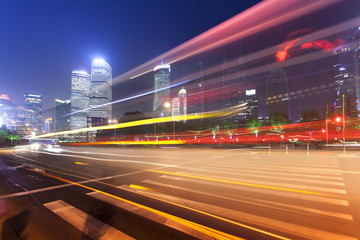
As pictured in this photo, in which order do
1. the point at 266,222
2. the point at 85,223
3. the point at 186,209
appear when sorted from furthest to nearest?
the point at 186,209 < the point at 85,223 < the point at 266,222

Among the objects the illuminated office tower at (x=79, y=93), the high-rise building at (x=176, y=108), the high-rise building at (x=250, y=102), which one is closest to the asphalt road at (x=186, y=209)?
the high-rise building at (x=176, y=108)

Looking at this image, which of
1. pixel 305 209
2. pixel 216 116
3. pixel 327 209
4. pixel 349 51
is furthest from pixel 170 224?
pixel 349 51

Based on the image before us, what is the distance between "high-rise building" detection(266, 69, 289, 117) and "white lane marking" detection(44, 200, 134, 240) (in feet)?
431

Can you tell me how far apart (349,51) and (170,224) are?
111143 mm

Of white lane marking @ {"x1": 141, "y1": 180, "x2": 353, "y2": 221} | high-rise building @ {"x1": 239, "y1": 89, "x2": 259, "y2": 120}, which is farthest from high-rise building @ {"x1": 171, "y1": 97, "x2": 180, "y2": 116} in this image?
white lane marking @ {"x1": 141, "y1": 180, "x2": 353, "y2": 221}

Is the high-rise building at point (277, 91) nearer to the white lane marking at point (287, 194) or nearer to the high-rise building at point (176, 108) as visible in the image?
the high-rise building at point (176, 108)

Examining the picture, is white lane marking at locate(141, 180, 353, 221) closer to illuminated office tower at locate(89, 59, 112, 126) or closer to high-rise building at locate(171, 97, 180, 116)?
high-rise building at locate(171, 97, 180, 116)

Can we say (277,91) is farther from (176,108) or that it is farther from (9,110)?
(9,110)

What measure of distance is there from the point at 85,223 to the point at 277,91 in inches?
5752

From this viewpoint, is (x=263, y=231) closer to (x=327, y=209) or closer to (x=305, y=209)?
(x=305, y=209)

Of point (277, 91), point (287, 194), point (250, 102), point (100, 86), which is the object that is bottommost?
point (287, 194)

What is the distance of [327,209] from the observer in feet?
16.2

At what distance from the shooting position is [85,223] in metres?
4.36

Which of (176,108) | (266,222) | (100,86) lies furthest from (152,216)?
(100,86)
